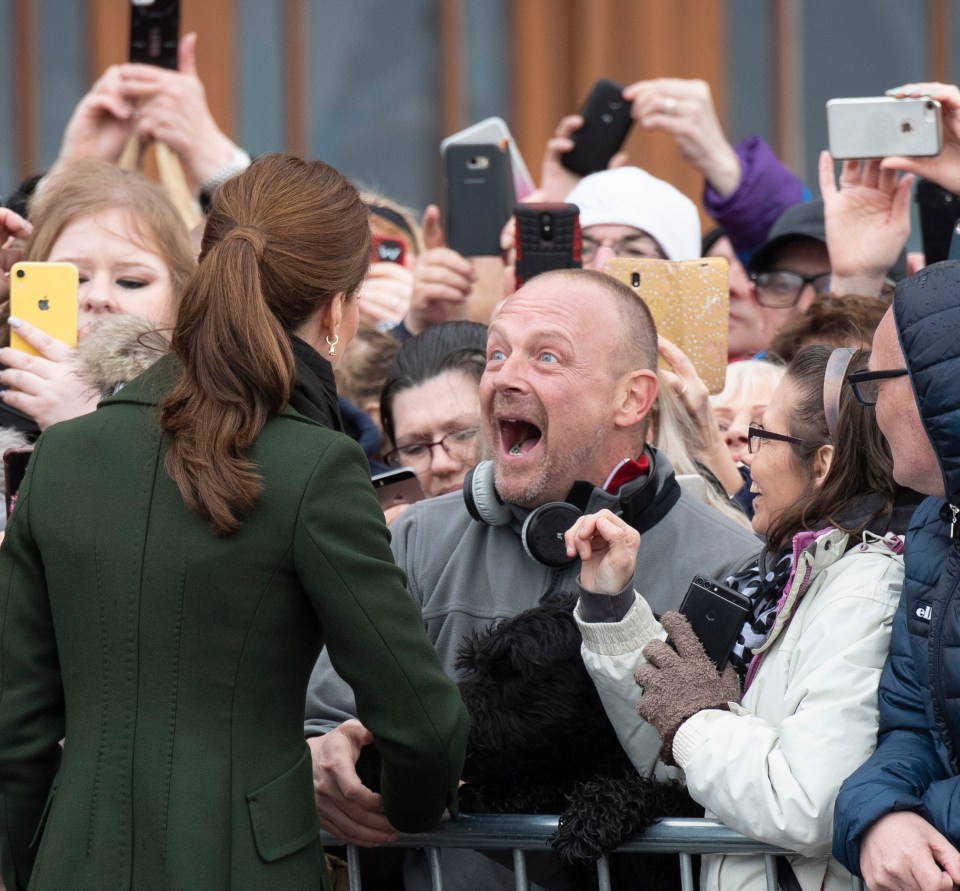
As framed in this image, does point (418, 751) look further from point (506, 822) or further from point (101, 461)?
point (101, 461)

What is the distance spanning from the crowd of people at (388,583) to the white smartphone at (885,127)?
0.82 m

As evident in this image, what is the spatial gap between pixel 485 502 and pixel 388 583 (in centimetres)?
100

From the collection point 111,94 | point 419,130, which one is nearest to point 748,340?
point 111,94

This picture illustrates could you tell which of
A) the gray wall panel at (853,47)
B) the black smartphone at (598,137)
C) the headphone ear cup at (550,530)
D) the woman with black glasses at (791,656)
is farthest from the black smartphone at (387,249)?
the gray wall panel at (853,47)

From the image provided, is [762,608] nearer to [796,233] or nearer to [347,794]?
[347,794]

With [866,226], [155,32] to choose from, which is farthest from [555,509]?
[155,32]

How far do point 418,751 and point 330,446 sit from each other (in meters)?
0.48

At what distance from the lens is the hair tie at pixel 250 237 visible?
2395 mm

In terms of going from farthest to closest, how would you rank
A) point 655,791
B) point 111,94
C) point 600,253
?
point 111,94 → point 600,253 → point 655,791

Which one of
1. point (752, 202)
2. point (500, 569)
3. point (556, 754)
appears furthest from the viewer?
point (752, 202)

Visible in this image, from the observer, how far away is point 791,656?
2.67 metres

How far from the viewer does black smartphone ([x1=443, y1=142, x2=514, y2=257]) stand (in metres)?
4.45

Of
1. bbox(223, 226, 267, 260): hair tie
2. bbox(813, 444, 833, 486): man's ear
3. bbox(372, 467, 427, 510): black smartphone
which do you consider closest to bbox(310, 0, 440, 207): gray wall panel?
bbox(372, 467, 427, 510): black smartphone

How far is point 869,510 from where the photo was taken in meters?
2.78
